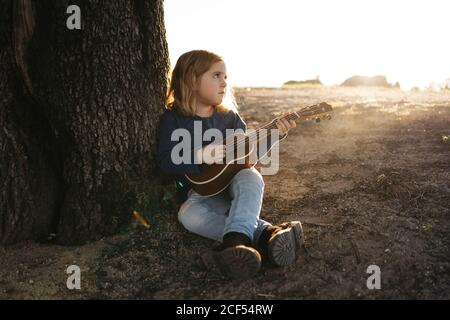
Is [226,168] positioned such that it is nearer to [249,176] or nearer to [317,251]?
[249,176]

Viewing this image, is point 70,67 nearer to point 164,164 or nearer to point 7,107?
point 7,107

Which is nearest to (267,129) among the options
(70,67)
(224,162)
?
(224,162)

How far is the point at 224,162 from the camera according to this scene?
12.3 feet

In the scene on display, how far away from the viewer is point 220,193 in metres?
3.93

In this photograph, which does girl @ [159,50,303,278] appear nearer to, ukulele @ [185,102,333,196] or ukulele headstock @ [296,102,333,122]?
ukulele @ [185,102,333,196]

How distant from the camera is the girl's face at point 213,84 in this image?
3951 millimetres

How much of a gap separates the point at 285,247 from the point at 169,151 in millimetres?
1329

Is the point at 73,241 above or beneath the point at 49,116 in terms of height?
beneath

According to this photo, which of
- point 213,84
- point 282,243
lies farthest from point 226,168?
point 282,243

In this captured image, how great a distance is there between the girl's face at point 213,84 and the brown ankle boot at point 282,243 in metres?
1.32

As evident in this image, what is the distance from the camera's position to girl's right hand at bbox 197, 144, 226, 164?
3736mm

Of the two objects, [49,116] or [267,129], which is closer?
[49,116]

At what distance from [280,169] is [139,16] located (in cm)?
235
